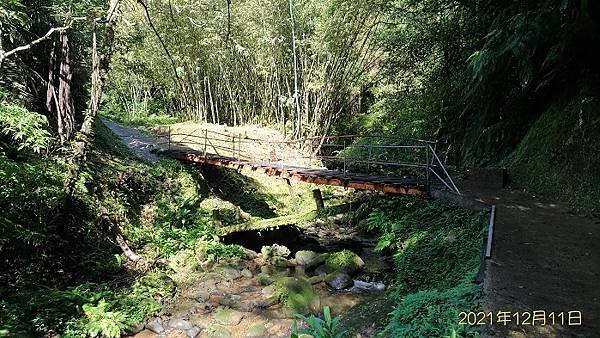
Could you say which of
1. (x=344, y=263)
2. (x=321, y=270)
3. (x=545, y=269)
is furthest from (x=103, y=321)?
(x=545, y=269)

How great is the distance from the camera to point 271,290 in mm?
5793

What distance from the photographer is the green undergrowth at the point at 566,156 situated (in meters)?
4.95

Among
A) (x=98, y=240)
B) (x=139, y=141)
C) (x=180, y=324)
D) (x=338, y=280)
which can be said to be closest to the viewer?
(x=180, y=324)

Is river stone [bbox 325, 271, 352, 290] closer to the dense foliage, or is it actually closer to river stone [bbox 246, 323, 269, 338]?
the dense foliage

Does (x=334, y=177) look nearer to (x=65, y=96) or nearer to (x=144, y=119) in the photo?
(x=65, y=96)

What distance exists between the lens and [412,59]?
920 centimetres

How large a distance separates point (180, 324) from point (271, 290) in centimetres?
137

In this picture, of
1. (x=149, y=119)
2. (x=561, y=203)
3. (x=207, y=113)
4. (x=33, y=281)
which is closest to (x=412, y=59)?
(x=561, y=203)

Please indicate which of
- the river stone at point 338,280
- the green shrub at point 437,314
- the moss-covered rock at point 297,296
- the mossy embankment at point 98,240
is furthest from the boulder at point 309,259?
the green shrub at point 437,314

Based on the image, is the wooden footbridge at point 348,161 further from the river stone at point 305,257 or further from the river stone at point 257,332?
the river stone at point 257,332

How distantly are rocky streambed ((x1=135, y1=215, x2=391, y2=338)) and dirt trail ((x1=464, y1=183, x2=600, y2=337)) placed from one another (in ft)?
7.41

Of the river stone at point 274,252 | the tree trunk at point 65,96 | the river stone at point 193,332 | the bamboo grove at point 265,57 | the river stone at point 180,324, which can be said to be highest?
the bamboo grove at point 265,57

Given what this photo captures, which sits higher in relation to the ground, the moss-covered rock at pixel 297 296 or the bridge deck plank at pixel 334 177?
the bridge deck plank at pixel 334 177

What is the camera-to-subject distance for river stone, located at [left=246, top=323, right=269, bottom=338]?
187 inches
